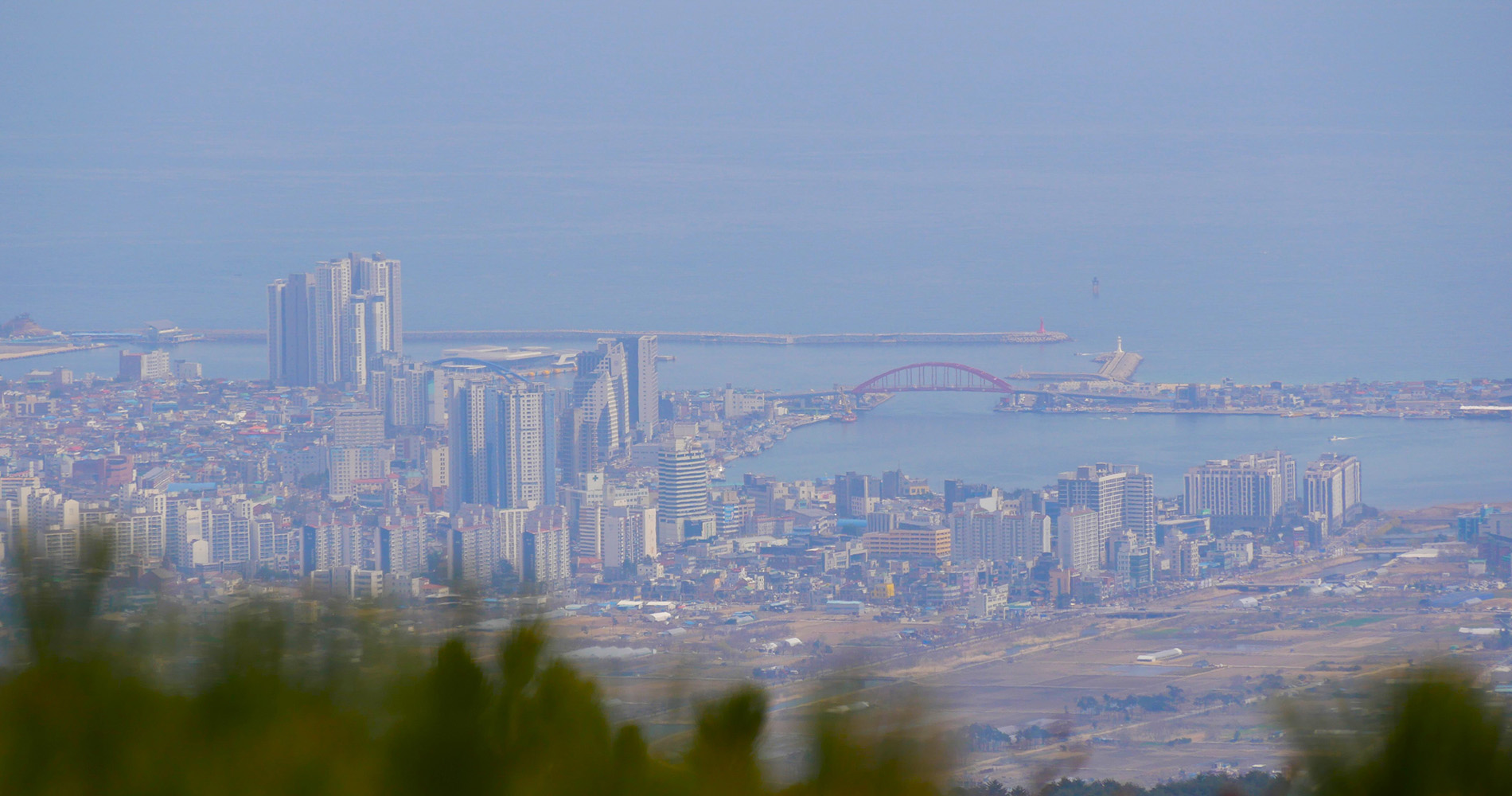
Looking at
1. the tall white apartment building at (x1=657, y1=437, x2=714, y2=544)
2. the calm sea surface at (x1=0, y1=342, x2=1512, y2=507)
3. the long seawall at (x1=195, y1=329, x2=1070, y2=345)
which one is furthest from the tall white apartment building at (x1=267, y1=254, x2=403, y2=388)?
the tall white apartment building at (x1=657, y1=437, x2=714, y2=544)

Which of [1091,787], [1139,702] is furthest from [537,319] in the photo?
[1091,787]

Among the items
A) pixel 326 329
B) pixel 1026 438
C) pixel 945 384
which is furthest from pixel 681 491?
pixel 326 329

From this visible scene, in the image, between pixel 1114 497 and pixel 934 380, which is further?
pixel 934 380

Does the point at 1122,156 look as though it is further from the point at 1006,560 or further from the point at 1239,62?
the point at 1006,560

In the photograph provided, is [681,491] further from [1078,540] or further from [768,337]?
[768,337]

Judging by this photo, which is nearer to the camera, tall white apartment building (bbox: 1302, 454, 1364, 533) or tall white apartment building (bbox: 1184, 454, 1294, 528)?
tall white apartment building (bbox: 1302, 454, 1364, 533)

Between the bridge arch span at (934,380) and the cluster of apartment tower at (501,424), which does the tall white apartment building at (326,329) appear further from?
the bridge arch span at (934,380)

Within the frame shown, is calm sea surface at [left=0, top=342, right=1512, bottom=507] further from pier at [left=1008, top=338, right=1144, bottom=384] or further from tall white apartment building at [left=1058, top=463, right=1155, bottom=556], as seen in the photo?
tall white apartment building at [left=1058, top=463, right=1155, bottom=556]
